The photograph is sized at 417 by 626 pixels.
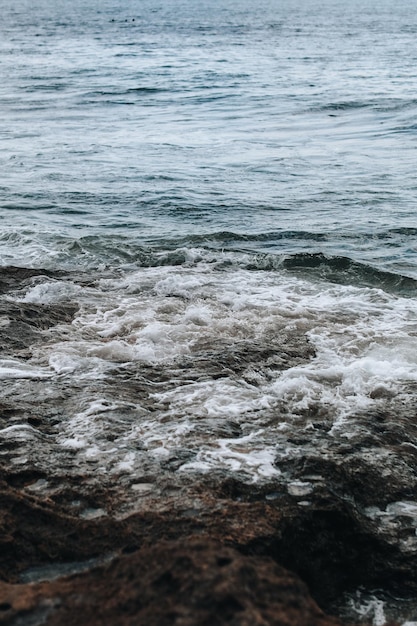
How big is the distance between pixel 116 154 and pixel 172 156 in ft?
4.57

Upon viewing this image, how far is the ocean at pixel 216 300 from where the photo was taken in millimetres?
4516

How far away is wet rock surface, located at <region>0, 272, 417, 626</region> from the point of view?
2.50 meters

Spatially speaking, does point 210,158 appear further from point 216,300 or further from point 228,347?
point 228,347

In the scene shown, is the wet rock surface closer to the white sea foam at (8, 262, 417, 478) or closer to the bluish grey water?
the white sea foam at (8, 262, 417, 478)

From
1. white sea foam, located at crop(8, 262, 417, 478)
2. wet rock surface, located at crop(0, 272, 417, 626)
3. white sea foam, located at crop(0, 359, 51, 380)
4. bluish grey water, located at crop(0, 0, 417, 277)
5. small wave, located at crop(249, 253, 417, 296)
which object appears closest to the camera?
wet rock surface, located at crop(0, 272, 417, 626)

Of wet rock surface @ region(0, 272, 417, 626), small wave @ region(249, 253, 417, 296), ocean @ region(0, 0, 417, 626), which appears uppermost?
wet rock surface @ region(0, 272, 417, 626)

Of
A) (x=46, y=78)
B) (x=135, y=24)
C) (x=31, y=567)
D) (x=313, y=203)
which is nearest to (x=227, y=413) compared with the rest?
(x=31, y=567)

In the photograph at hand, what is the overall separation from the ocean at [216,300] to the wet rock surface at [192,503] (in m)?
0.03

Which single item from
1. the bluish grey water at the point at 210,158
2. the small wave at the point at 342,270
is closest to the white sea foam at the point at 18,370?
the bluish grey water at the point at 210,158

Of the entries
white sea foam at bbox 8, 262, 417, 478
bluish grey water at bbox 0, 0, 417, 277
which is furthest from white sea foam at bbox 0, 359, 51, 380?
bluish grey water at bbox 0, 0, 417, 277

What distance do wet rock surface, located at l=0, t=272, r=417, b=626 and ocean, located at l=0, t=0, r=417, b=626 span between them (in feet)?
0.08

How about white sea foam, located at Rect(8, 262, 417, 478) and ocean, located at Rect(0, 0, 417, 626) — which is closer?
ocean, located at Rect(0, 0, 417, 626)

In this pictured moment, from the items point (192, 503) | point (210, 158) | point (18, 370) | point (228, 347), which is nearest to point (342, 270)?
point (228, 347)

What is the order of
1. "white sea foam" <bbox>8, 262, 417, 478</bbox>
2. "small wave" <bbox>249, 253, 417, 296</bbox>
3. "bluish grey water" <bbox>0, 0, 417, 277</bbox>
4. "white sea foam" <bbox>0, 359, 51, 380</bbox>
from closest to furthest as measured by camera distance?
"white sea foam" <bbox>8, 262, 417, 478</bbox>, "white sea foam" <bbox>0, 359, 51, 380</bbox>, "small wave" <bbox>249, 253, 417, 296</bbox>, "bluish grey water" <bbox>0, 0, 417, 277</bbox>
